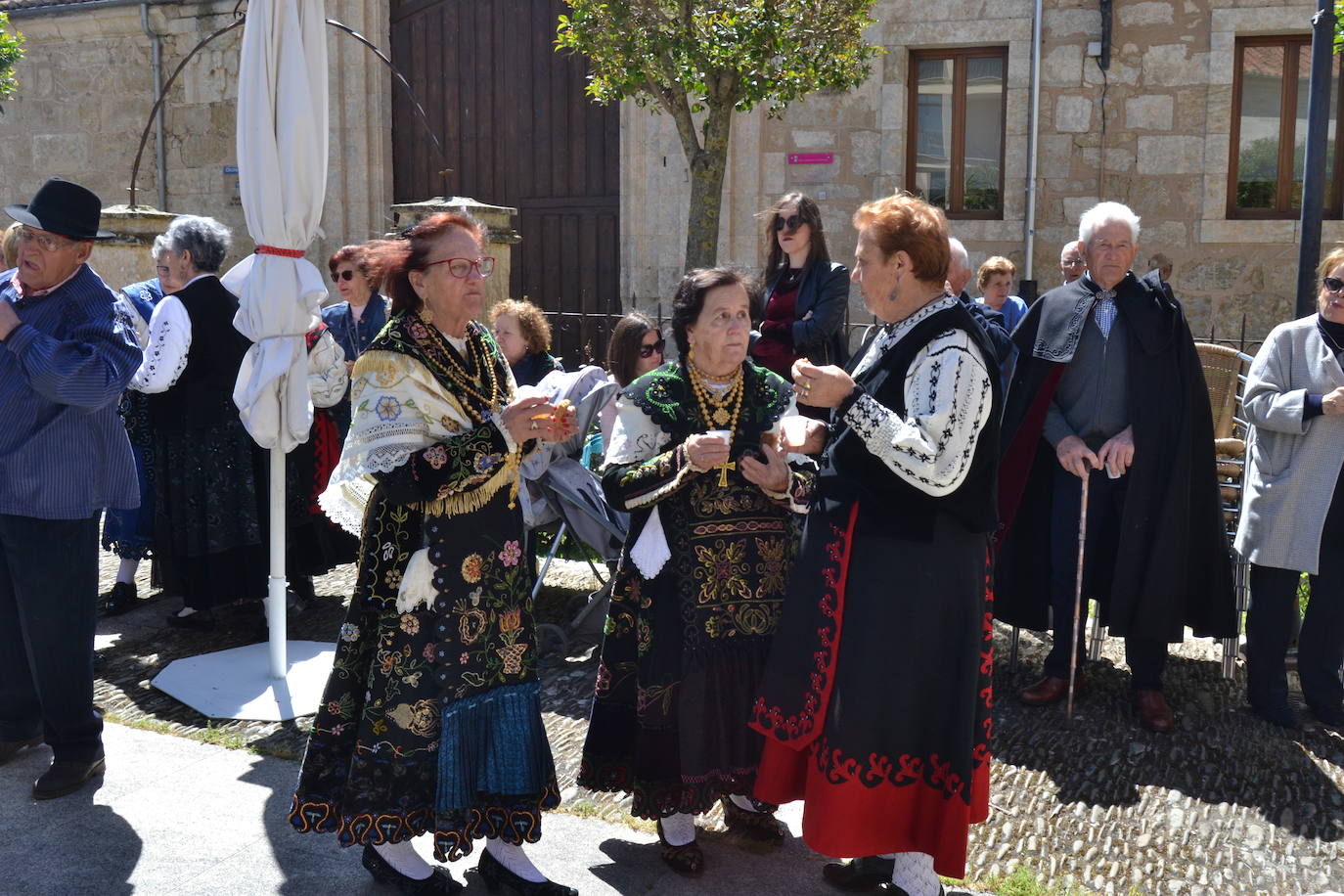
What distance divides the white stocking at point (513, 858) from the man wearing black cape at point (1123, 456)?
229 centimetres

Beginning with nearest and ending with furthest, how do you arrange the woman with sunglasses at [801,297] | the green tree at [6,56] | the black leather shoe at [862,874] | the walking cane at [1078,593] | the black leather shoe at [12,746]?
the black leather shoe at [862,874] → the black leather shoe at [12,746] → the walking cane at [1078,593] → the woman with sunglasses at [801,297] → the green tree at [6,56]

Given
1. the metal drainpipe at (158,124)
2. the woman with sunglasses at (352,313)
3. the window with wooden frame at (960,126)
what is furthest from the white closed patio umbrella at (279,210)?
the metal drainpipe at (158,124)

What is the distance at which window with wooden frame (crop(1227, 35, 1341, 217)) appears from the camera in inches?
396

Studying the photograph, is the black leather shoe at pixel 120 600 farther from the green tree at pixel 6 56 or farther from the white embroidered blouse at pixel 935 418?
the green tree at pixel 6 56

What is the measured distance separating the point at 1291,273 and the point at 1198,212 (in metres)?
0.92

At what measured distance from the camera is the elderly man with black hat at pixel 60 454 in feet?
12.3

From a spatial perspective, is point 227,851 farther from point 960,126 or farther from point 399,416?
point 960,126

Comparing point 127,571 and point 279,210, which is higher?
point 279,210

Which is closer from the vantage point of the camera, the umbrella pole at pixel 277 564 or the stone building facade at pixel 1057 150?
the umbrella pole at pixel 277 564

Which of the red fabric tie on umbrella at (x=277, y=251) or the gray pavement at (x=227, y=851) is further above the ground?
the red fabric tie on umbrella at (x=277, y=251)

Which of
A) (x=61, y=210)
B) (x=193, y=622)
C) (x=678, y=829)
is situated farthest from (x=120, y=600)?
(x=678, y=829)

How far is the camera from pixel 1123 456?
450cm

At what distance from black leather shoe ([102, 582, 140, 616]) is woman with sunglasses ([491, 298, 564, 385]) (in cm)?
240

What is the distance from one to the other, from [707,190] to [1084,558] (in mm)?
3995
